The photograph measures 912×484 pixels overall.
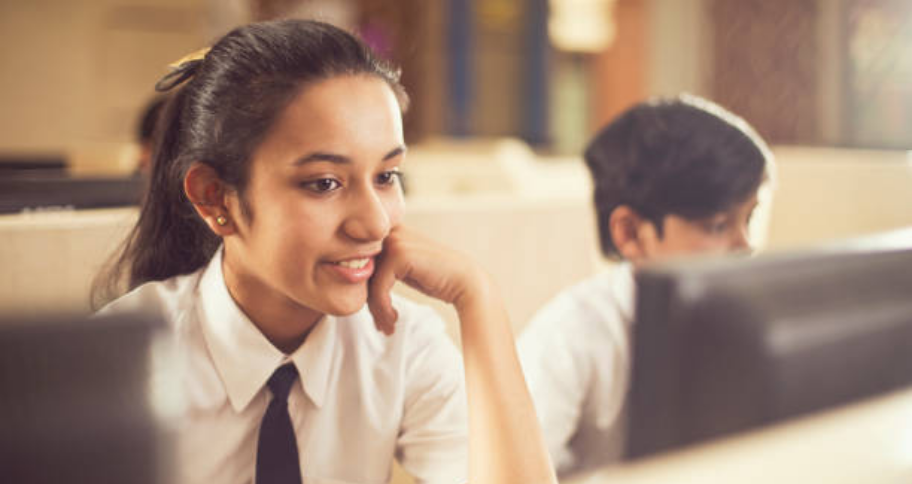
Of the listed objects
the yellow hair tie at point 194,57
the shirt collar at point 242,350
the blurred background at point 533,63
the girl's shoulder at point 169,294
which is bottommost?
the blurred background at point 533,63

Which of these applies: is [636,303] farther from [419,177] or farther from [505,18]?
[505,18]

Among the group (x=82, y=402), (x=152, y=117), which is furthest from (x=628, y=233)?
(x=82, y=402)

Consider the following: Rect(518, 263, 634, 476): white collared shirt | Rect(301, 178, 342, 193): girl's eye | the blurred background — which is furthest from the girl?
the blurred background

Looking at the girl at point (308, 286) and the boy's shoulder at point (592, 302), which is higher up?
the girl at point (308, 286)

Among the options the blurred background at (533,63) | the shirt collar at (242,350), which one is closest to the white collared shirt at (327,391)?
the shirt collar at (242,350)

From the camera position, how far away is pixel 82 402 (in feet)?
1.12

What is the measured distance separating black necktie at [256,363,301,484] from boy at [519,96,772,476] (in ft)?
0.82

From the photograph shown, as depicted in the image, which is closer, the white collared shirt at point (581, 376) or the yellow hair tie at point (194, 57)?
the yellow hair tie at point (194, 57)

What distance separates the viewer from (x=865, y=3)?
4.67 m

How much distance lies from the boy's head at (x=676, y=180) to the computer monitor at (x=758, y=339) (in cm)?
40

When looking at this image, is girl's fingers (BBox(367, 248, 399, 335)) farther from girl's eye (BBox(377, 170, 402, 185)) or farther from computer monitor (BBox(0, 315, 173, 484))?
computer monitor (BBox(0, 315, 173, 484))

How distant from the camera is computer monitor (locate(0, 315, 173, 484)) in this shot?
32cm

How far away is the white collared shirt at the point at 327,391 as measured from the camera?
589 millimetres

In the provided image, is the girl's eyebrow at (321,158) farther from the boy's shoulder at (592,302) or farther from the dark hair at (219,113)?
the boy's shoulder at (592,302)
